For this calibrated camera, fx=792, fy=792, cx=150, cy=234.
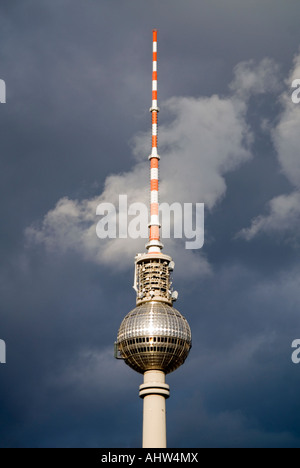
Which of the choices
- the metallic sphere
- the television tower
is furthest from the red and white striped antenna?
the metallic sphere

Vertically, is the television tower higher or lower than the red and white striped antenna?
lower

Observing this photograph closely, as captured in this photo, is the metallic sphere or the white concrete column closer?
the white concrete column

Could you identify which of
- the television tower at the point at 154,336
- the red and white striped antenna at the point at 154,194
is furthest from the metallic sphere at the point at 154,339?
the red and white striped antenna at the point at 154,194

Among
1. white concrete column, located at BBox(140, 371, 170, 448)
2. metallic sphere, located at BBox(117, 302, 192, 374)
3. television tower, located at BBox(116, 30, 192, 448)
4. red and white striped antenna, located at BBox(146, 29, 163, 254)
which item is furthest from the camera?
red and white striped antenna, located at BBox(146, 29, 163, 254)

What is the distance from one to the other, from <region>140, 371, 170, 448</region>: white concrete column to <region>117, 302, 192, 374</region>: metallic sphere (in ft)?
8.53

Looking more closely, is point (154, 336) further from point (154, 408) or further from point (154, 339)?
point (154, 408)

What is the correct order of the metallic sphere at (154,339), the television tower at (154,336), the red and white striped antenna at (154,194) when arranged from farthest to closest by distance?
the red and white striped antenna at (154,194), the metallic sphere at (154,339), the television tower at (154,336)

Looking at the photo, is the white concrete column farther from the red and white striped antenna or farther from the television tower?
the red and white striped antenna

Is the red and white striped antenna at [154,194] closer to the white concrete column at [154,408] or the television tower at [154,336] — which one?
the television tower at [154,336]

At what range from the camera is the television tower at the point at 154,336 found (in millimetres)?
166625

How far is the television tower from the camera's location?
547 feet
